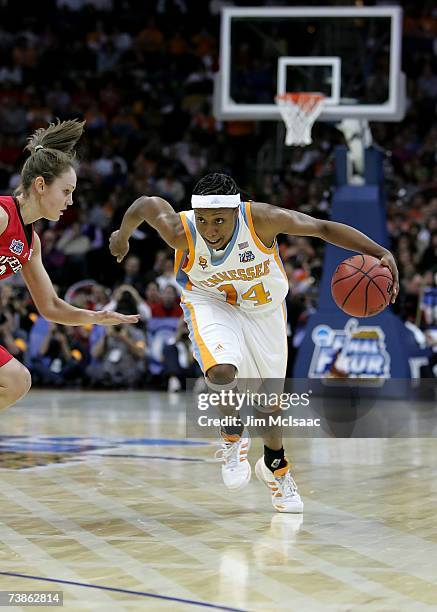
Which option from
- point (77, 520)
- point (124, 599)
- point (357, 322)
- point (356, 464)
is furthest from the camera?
point (357, 322)

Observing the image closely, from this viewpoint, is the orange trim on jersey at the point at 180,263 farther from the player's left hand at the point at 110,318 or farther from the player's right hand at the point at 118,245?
the player's left hand at the point at 110,318

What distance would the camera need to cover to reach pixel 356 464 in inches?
284

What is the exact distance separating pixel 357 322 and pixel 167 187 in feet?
17.8

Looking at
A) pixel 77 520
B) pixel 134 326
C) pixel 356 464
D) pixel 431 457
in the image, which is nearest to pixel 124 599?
pixel 77 520

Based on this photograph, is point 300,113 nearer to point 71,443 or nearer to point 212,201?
point 71,443

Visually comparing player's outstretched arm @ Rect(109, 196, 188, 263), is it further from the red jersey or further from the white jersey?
the red jersey

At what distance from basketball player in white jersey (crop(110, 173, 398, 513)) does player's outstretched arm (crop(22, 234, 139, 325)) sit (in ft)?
1.84

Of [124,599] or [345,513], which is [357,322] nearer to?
[345,513]

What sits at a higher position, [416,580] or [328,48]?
[328,48]

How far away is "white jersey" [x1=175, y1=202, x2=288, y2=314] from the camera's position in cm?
528

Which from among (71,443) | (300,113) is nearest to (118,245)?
(71,443)

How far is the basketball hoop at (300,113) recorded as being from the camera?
459 inches

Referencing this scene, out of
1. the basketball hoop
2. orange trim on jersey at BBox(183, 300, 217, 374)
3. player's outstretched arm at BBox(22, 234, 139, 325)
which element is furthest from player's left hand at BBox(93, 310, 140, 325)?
the basketball hoop

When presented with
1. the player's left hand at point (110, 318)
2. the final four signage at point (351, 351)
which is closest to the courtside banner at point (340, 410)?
the final four signage at point (351, 351)
